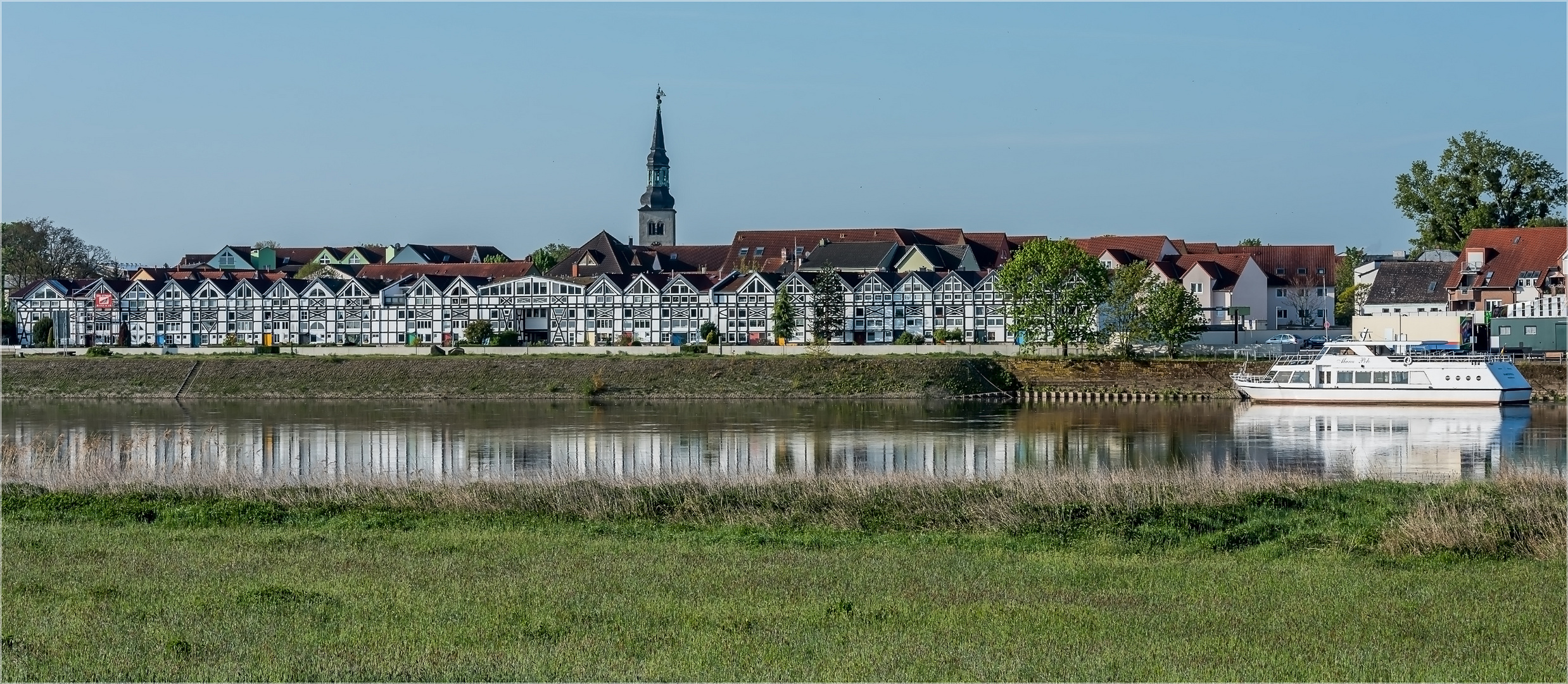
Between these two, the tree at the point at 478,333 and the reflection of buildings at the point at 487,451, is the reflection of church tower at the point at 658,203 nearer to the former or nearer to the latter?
the tree at the point at 478,333

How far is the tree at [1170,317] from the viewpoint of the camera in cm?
6831

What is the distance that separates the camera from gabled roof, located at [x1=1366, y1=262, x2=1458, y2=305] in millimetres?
75188

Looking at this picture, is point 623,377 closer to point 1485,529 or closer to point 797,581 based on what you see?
point 1485,529

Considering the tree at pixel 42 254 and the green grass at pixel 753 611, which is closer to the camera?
the green grass at pixel 753 611

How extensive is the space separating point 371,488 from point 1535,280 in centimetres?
6289

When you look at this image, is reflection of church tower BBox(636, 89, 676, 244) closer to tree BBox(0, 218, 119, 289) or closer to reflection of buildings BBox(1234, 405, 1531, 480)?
tree BBox(0, 218, 119, 289)

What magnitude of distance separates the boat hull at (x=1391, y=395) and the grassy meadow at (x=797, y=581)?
119 feet

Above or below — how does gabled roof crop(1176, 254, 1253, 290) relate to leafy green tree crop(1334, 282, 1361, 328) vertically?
above

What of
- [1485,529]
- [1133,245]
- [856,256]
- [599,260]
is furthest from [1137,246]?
[1485,529]

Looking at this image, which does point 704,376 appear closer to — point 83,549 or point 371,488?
point 371,488

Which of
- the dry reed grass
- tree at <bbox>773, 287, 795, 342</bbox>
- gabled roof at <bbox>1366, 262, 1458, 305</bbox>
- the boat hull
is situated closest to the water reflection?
the boat hull

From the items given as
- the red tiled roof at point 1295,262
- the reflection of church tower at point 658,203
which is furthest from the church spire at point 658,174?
the red tiled roof at point 1295,262

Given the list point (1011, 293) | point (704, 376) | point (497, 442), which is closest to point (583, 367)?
point (704, 376)

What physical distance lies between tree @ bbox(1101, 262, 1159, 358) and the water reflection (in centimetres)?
929
